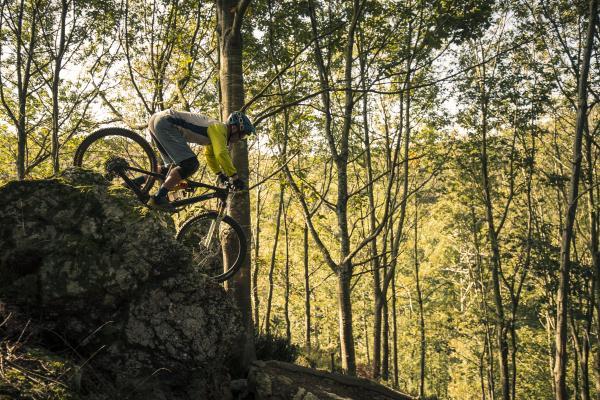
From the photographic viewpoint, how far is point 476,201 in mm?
21375

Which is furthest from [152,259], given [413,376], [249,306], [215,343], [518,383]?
[413,376]

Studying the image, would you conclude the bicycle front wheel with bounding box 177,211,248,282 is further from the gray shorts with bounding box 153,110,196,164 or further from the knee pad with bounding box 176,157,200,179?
the gray shorts with bounding box 153,110,196,164

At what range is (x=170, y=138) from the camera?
5562 millimetres

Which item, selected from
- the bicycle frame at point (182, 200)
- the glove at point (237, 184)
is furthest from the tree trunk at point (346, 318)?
the glove at point (237, 184)

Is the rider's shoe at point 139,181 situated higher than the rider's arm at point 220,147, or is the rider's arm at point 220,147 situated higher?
the rider's arm at point 220,147

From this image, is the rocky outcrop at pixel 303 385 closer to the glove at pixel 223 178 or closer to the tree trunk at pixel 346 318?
the glove at pixel 223 178

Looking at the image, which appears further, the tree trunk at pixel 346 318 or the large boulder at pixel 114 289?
the tree trunk at pixel 346 318

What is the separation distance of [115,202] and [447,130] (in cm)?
1568

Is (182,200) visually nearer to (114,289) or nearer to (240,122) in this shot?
(240,122)

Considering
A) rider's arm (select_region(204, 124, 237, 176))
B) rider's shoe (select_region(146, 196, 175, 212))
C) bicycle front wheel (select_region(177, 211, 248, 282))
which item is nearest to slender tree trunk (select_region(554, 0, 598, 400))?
bicycle front wheel (select_region(177, 211, 248, 282))

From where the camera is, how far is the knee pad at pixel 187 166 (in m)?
5.56

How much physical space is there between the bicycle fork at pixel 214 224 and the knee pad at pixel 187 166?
66cm

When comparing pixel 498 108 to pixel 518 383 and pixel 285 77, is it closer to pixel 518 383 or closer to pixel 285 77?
pixel 285 77

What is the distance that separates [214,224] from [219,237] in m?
0.34
